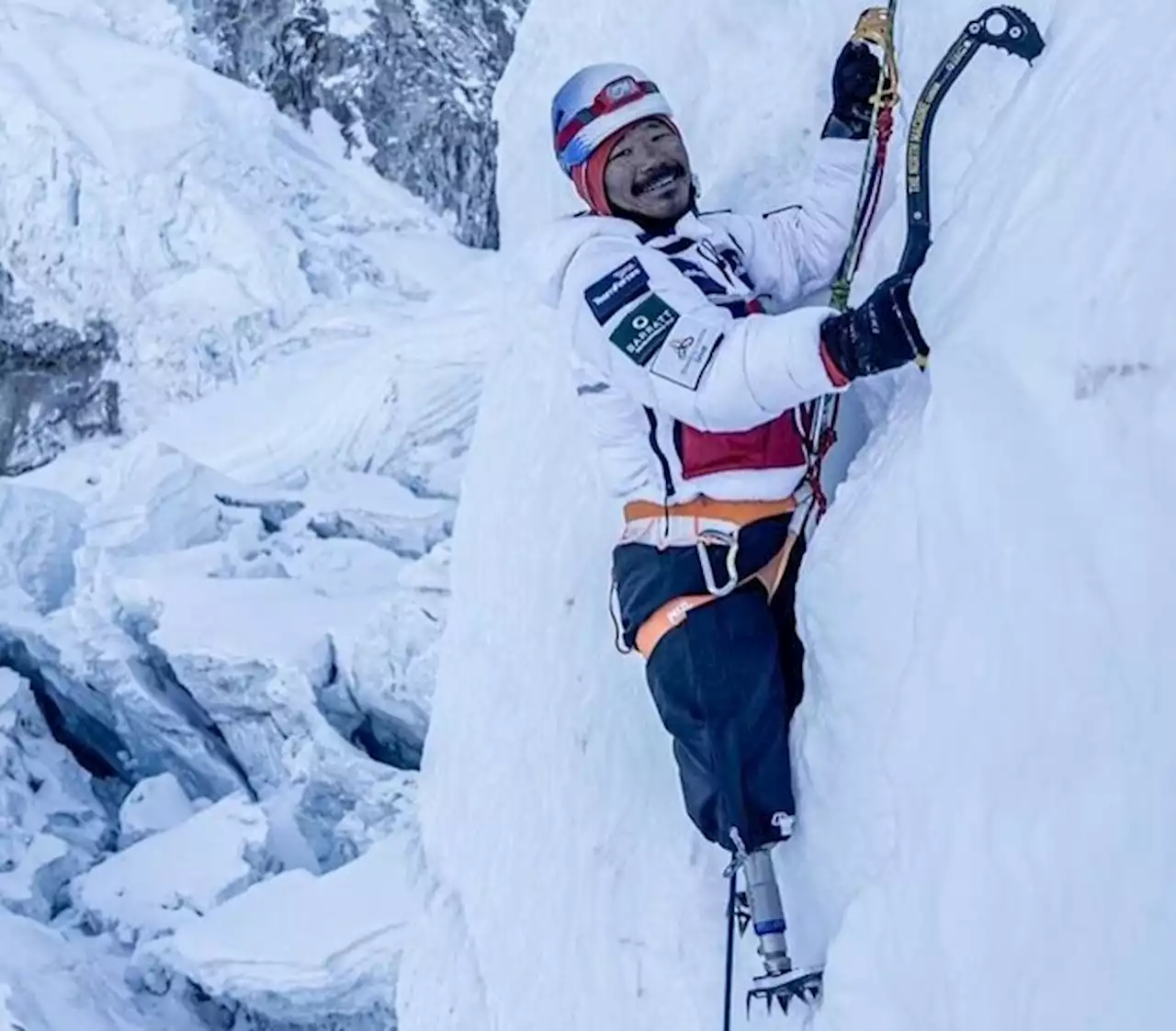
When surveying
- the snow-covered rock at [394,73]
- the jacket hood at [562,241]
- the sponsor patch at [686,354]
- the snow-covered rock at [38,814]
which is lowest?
the snow-covered rock at [38,814]

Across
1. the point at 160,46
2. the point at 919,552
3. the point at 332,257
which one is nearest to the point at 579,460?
the point at 919,552

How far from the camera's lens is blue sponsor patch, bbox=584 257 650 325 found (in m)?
1.60

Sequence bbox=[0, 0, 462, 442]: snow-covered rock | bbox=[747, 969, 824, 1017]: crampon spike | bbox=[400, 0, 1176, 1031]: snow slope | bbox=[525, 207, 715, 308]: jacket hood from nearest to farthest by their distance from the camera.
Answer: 1. bbox=[400, 0, 1176, 1031]: snow slope
2. bbox=[747, 969, 824, 1017]: crampon spike
3. bbox=[525, 207, 715, 308]: jacket hood
4. bbox=[0, 0, 462, 442]: snow-covered rock

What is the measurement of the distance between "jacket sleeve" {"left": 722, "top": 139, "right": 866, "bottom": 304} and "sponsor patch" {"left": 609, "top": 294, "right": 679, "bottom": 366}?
31 cm

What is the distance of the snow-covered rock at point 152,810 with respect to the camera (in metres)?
7.75

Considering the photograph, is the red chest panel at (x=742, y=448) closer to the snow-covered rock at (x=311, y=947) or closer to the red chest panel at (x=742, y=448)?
the red chest panel at (x=742, y=448)

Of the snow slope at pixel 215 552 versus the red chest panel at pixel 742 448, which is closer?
the red chest panel at pixel 742 448

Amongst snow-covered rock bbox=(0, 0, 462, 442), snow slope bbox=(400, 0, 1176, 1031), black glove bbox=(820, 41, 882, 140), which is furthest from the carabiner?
snow-covered rock bbox=(0, 0, 462, 442)

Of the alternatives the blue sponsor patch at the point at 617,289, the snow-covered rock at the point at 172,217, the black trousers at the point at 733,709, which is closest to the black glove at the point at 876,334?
the blue sponsor patch at the point at 617,289

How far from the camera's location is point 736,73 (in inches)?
88.9

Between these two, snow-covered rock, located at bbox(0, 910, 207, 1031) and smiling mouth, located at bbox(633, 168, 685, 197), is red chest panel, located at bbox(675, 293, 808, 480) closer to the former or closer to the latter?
smiling mouth, located at bbox(633, 168, 685, 197)

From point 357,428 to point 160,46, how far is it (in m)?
4.45

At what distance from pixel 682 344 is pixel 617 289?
0.36ft

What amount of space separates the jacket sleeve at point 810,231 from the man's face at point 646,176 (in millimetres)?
111
